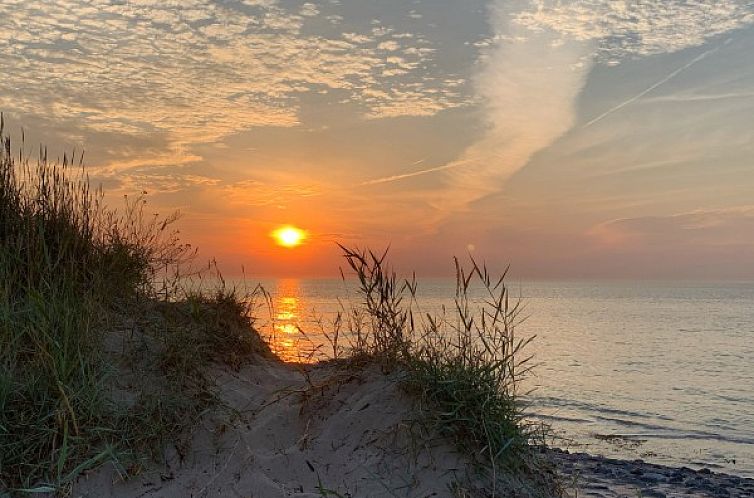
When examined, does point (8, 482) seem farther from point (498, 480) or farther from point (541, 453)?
point (541, 453)

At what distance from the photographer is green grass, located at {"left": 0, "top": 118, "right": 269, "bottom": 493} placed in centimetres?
438

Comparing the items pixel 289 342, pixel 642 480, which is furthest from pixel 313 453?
pixel 289 342

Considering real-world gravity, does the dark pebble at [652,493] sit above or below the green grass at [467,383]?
below

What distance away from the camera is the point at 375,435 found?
181 inches

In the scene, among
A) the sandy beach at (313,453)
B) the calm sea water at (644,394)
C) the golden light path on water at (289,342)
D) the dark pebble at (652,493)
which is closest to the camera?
the sandy beach at (313,453)

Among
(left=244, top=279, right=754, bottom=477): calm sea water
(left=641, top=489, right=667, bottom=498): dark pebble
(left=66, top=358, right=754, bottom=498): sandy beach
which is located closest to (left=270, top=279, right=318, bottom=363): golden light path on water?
(left=244, top=279, right=754, bottom=477): calm sea water

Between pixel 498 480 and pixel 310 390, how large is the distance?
203 centimetres

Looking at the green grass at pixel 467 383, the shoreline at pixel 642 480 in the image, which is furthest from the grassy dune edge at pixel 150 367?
the shoreline at pixel 642 480

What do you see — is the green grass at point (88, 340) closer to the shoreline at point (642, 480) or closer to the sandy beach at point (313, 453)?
the sandy beach at point (313, 453)

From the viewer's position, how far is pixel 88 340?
16.9 feet

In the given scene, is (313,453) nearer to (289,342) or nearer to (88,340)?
(88,340)

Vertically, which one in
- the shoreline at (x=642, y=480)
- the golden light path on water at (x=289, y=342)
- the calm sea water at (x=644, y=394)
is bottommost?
the calm sea water at (x=644, y=394)

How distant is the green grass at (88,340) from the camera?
4375 mm

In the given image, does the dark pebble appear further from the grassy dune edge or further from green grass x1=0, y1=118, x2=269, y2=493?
green grass x1=0, y1=118, x2=269, y2=493
